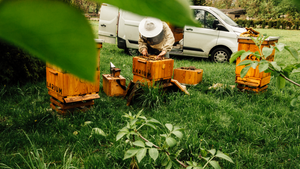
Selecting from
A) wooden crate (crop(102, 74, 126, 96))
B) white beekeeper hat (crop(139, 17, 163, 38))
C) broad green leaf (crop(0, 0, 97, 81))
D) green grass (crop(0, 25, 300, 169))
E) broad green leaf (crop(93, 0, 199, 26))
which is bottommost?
green grass (crop(0, 25, 300, 169))

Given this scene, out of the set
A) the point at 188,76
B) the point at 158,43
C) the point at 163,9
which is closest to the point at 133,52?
the point at 158,43

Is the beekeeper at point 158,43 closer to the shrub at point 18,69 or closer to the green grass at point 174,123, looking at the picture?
the green grass at point 174,123

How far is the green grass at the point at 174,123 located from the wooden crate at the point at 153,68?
37 cm

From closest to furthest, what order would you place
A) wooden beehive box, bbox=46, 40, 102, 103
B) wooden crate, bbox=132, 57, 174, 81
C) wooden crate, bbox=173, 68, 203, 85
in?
wooden beehive box, bbox=46, 40, 102, 103 → wooden crate, bbox=132, 57, 174, 81 → wooden crate, bbox=173, 68, 203, 85

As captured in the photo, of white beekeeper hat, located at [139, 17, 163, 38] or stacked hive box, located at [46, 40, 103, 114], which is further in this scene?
white beekeeper hat, located at [139, 17, 163, 38]

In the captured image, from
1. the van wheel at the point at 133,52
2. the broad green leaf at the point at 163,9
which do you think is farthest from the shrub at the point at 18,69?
the broad green leaf at the point at 163,9

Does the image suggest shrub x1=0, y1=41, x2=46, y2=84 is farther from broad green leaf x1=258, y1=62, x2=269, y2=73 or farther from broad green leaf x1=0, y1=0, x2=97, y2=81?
broad green leaf x1=0, y1=0, x2=97, y2=81

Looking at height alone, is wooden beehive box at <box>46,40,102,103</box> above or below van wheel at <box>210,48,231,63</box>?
below

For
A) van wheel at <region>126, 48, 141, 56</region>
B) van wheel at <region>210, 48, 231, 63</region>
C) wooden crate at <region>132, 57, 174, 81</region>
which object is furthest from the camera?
van wheel at <region>126, 48, 141, 56</region>

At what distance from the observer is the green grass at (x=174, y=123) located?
78.2 inches

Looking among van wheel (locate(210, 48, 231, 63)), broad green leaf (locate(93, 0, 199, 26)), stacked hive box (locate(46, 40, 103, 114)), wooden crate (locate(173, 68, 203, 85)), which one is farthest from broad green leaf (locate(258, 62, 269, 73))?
van wheel (locate(210, 48, 231, 63))

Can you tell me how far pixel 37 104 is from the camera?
10.5 ft

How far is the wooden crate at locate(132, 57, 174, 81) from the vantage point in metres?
3.27

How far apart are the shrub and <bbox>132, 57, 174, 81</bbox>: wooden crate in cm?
138
